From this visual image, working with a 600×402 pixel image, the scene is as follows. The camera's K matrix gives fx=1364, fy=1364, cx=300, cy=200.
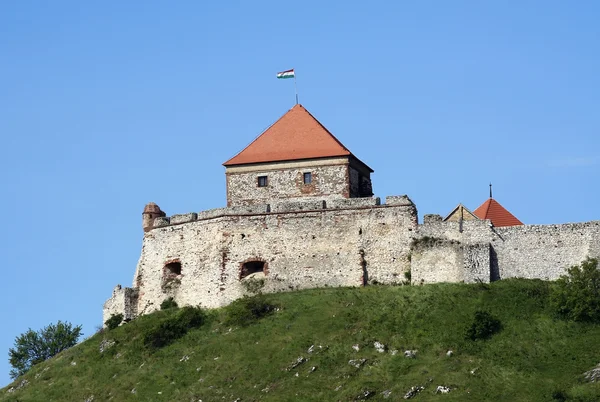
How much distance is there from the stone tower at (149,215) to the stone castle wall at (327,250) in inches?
23.4

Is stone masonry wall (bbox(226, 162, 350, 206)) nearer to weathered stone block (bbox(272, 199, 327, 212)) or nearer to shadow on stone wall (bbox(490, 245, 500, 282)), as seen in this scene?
weathered stone block (bbox(272, 199, 327, 212))

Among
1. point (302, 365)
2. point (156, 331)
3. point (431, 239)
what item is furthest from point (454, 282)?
point (156, 331)

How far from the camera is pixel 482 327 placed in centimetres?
6147

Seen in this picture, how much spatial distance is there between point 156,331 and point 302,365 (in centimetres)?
922

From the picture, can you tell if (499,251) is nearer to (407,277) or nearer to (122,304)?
(407,277)

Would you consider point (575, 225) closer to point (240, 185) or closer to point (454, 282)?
point (454, 282)

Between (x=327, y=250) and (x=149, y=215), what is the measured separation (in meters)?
10.9

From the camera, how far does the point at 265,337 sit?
64688mm

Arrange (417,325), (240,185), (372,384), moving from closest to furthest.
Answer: (372,384) → (417,325) → (240,185)

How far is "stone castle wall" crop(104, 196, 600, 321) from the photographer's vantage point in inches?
2621

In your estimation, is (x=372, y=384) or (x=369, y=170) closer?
(x=372, y=384)

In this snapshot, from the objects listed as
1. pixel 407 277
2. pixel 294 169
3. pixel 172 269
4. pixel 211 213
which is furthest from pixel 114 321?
pixel 407 277

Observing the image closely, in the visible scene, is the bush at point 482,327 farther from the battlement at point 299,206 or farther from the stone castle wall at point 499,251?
the battlement at point 299,206

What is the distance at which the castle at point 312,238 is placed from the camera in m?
66.8
